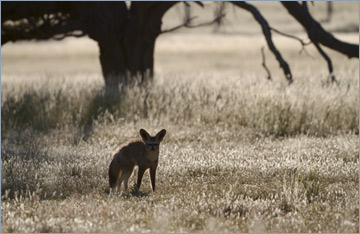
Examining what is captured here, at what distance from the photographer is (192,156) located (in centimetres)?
1040

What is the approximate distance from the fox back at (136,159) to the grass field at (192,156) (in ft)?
0.70

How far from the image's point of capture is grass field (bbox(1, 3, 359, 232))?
6812mm

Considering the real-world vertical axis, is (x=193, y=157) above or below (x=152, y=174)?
Answer: below

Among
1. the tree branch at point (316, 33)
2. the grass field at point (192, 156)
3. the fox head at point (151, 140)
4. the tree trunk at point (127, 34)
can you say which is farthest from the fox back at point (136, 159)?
the tree trunk at point (127, 34)

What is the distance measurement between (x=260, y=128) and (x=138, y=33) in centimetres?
535

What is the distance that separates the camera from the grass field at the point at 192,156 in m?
6.81

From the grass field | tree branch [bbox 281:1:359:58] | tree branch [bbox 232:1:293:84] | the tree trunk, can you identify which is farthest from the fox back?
the tree trunk

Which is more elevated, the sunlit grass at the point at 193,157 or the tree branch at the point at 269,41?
the tree branch at the point at 269,41

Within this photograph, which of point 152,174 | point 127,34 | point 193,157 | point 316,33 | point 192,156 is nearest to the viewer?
point 152,174

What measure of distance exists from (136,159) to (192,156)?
2303 millimetres

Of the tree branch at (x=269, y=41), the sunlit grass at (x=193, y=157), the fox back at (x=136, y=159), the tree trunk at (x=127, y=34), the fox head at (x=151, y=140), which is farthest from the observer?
the tree trunk at (x=127, y=34)

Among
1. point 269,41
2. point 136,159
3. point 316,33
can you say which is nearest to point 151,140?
point 136,159

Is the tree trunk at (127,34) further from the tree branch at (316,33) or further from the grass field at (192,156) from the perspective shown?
the tree branch at (316,33)

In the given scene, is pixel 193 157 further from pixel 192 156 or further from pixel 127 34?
pixel 127 34
